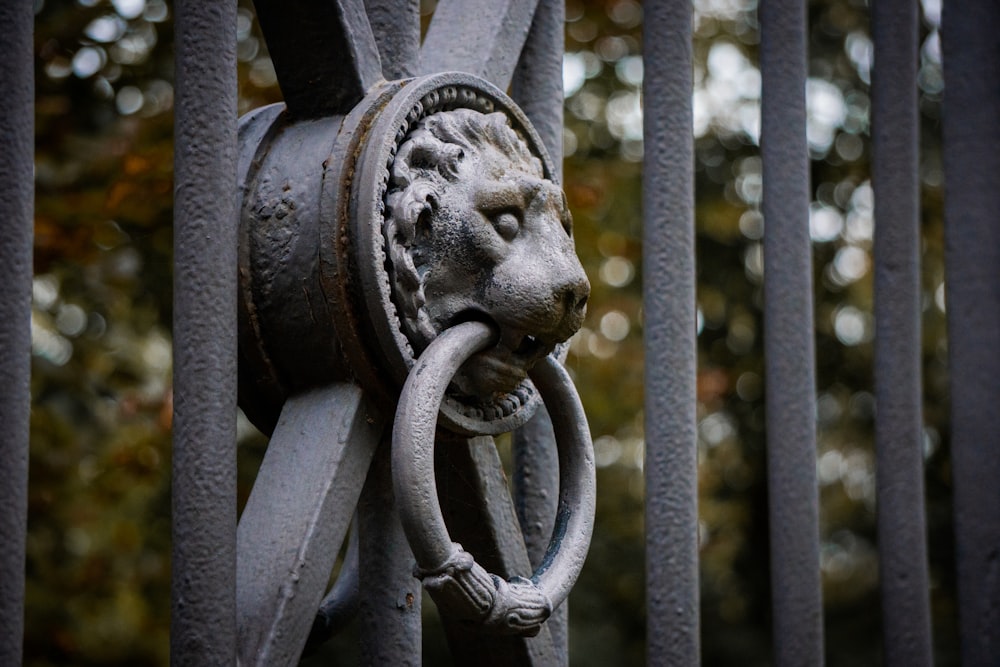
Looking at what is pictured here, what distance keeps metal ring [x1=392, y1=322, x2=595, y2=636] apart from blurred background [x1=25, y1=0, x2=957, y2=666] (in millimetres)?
1603

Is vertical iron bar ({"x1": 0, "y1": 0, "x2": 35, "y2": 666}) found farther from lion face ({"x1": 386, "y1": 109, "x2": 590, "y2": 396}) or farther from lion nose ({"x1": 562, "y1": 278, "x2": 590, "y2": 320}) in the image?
lion nose ({"x1": 562, "y1": 278, "x2": 590, "y2": 320})

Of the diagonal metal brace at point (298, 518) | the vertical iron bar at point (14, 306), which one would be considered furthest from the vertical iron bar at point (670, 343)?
the vertical iron bar at point (14, 306)

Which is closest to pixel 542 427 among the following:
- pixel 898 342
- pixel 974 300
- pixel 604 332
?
pixel 898 342

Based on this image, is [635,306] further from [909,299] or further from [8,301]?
[8,301]

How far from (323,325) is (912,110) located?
36.0 inches

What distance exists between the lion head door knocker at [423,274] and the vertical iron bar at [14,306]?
190mm

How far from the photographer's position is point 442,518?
3.16ft

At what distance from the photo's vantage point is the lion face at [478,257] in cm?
102

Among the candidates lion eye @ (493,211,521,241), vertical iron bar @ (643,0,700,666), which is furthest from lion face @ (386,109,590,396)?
vertical iron bar @ (643,0,700,666)

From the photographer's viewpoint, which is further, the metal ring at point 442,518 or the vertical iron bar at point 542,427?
the vertical iron bar at point 542,427

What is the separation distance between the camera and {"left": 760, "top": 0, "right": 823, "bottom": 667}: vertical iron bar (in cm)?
143

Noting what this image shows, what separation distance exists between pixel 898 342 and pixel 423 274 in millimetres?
781

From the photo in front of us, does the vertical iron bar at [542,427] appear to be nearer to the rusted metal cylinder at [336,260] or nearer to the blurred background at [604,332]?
the rusted metal cylinder at [336,260]

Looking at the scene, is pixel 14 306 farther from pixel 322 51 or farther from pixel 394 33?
pixel 394 33
